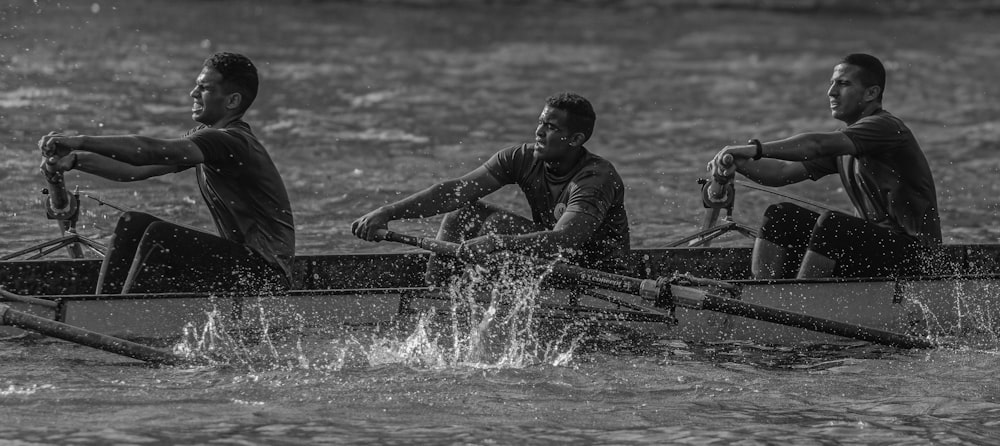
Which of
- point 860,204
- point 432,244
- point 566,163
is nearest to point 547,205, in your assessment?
point 566,163

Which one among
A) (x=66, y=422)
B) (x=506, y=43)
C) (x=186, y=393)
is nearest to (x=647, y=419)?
(x=186, y=393)

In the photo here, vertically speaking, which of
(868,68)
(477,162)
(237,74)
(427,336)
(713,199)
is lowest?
(427,336)

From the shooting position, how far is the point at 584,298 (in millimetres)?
10211

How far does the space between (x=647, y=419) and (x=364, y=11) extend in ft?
89.1

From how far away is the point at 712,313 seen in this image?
10312mm

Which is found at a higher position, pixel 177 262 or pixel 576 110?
pixel 576 110

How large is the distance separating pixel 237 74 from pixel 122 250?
4.45 ft

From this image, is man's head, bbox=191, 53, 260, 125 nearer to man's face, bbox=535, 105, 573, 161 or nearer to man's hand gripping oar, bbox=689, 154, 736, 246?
man's face, bbox=535, 105, 573, 161

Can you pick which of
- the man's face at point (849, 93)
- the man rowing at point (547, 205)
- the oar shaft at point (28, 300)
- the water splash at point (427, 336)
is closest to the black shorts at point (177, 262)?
the water splash at point (427, 336)

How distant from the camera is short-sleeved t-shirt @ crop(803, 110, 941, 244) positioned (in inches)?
417

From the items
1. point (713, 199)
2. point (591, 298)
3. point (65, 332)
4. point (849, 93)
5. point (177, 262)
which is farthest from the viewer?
point (713, 199)

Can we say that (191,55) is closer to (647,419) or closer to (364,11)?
(364,11)

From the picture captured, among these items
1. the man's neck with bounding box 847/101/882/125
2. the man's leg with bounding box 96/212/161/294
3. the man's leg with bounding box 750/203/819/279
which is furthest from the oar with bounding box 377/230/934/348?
the man's neck with bounding box 847/101/882/125

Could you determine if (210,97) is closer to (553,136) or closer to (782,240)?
(553,136)
